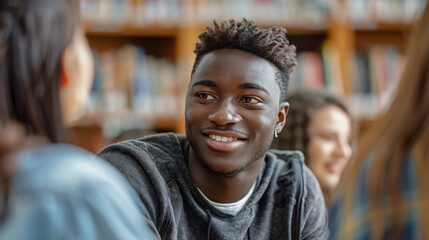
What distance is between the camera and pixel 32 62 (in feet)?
2.89

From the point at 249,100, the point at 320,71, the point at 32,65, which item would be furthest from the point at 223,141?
the point at 320,71

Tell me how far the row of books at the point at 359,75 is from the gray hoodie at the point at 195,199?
1.99 meters

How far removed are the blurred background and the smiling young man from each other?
5.88 feet

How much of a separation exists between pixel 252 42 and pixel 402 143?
79cm

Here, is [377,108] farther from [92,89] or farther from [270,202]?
[270,202]

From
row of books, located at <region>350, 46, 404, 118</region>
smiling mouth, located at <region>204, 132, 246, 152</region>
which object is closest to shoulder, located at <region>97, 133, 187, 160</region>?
smiling mouth, located at <region>204, 132, 246, 152</region>

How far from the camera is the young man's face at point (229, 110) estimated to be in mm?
1553

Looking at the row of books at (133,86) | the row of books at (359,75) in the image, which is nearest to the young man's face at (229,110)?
the row of books at (133,86)

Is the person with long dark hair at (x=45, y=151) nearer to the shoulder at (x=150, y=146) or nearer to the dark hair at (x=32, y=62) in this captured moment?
the dark hair at (x=32, y=62)

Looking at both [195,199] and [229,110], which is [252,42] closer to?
[229,110]

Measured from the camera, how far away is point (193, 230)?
1.57 m

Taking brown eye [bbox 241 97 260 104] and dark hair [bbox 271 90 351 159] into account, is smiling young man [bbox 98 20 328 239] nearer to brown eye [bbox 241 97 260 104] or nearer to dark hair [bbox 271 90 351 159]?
brown eye [bbox 241 97 260 104]

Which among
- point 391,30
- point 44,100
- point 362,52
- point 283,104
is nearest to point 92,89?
point 362,52

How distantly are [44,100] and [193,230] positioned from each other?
2.44 feet
